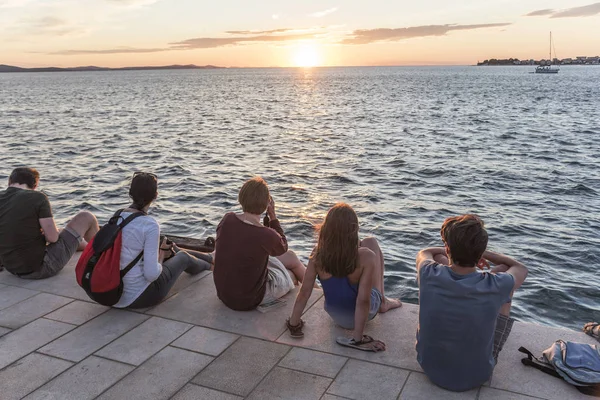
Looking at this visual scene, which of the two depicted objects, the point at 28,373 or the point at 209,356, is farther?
the point at 209,356

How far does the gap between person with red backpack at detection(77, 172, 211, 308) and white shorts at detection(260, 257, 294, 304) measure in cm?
108

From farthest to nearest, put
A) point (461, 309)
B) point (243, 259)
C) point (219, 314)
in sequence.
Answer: point (219, 314) < point (243, 259) < point (461, 309)

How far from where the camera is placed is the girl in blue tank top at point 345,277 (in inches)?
176

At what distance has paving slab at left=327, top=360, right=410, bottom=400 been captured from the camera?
3961 mm

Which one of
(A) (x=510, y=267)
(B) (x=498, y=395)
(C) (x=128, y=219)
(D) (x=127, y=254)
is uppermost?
(C) (x=128, y=219)

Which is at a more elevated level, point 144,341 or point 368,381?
point 144,341

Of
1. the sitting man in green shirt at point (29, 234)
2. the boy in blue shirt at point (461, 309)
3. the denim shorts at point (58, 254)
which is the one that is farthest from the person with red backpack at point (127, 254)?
the boy in blue shirt at point (461, 309)

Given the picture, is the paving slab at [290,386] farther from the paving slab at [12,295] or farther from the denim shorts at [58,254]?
the denim shorts at [58,254]

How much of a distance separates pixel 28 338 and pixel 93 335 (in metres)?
0.55

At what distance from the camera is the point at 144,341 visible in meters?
4.77

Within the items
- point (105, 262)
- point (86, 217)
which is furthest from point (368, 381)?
point (86, 217)

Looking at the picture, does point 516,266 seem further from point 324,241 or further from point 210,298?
point 210,298

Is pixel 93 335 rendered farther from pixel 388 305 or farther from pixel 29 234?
pixel 388 305

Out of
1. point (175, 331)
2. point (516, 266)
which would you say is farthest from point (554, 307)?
point (175, 331)
